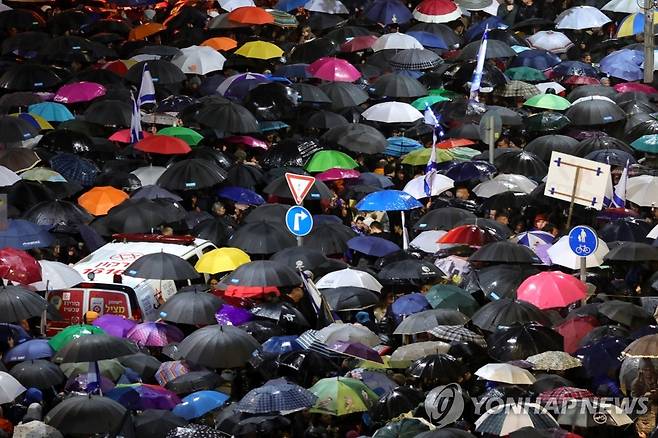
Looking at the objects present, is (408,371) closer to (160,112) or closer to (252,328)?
(252,328)

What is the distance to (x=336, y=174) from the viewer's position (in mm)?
25922

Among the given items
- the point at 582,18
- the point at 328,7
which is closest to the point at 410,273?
the point at 328,7

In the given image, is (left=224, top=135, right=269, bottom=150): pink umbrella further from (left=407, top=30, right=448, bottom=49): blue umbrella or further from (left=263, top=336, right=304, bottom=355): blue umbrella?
(left=263, top=336, right=304, bottom=355): blue umbrella

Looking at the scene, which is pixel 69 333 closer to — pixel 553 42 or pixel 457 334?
pixel 457 334

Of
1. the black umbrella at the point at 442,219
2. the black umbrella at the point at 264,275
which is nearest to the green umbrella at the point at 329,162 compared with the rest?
the black umbrella at the point at 442,219

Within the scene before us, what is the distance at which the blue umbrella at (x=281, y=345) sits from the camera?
60.6ft

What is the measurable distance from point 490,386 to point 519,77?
1384 cm

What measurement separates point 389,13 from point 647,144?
8531 millimetres

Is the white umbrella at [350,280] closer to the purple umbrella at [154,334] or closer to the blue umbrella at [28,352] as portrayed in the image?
the purple umbrella at [154,334]

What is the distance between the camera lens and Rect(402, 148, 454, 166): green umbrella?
26266mm

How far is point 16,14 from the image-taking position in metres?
33.1

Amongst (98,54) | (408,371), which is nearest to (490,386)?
(408,371)

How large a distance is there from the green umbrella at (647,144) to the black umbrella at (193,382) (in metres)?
10.4

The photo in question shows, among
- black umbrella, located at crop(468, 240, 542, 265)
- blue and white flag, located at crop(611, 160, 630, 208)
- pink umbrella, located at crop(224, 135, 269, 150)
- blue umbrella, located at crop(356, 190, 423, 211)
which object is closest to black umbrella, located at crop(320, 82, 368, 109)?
pink umbrella, located at crop(224, 135, 269, 150)
